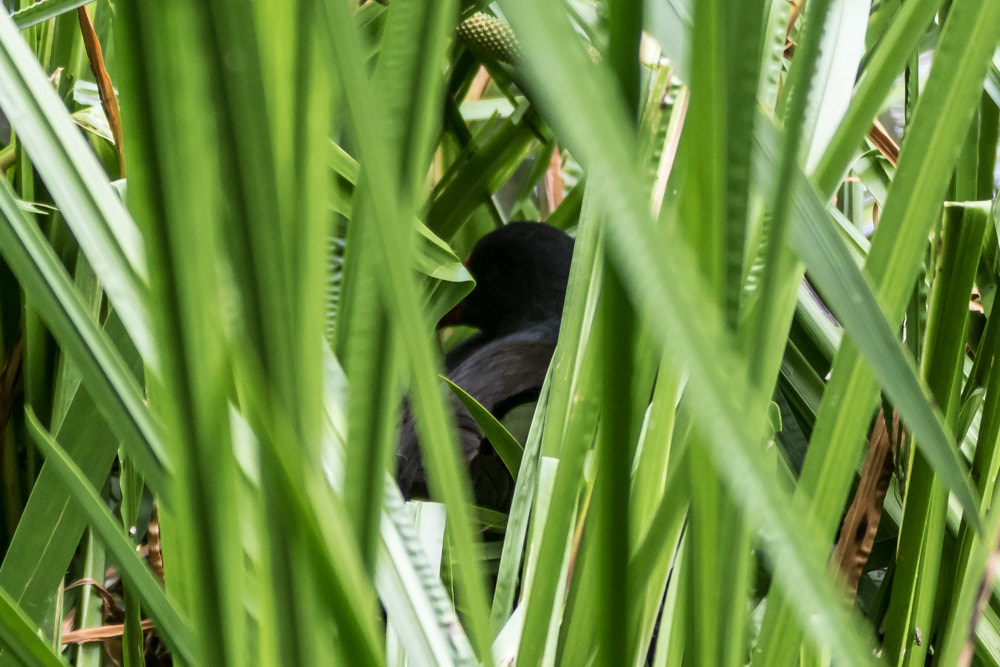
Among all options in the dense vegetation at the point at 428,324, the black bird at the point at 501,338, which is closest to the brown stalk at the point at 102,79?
the dense vegetation at the point at 428,324

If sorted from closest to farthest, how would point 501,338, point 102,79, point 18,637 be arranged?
point 18,637 → point 102,79 → point 501,338

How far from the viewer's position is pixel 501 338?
1.24 m

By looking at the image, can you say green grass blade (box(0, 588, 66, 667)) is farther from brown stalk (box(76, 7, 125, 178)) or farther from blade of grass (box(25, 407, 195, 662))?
brown stalk (box(76, 7, 125, 178))

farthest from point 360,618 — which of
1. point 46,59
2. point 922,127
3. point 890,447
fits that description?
point 46,59

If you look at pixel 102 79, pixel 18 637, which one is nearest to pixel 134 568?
pixel 18 637

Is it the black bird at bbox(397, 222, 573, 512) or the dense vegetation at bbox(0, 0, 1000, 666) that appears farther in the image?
the black bird at bbox(397, 222, 573, 512)

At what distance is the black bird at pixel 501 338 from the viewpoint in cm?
71

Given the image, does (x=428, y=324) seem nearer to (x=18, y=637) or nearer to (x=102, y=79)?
(x=18, y=637)

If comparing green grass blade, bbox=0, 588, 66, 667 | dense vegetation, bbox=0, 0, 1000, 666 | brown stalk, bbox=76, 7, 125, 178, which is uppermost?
brown stalk, bbox=76, 7, 125, 178

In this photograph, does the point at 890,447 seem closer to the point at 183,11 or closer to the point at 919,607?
the point at 919,607

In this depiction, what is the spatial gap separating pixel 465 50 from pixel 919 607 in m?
0.55

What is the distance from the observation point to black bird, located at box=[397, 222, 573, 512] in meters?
0.71

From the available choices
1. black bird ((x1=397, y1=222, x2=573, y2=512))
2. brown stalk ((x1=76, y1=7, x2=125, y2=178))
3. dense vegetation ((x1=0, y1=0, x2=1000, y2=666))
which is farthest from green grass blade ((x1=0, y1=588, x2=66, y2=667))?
black bird ((x1=397, y1=222, x2=573, y2=512))

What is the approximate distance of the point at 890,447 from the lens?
335 millimetres
